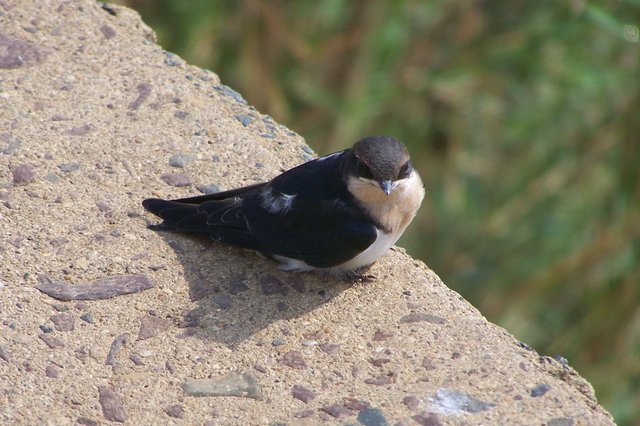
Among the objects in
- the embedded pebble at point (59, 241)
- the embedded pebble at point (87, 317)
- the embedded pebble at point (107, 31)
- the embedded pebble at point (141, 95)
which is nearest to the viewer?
the embedded pebble at point (87, 317)

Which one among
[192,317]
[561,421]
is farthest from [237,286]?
[561,421]

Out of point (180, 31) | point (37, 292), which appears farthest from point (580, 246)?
point (37, 292)

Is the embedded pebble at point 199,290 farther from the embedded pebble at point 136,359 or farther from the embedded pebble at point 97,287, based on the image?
the embedded pebble at point 136,359

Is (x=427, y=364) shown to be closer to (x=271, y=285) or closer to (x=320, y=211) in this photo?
(x=271, y=285)

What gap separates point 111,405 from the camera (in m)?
2.86

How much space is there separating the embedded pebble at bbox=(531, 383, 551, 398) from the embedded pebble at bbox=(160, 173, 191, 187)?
1442 mm

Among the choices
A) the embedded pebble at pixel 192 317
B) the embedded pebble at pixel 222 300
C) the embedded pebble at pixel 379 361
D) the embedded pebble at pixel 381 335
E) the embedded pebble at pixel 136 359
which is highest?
the embedded pebble at pixel 381 335

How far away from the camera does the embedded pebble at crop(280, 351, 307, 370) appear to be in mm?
3068

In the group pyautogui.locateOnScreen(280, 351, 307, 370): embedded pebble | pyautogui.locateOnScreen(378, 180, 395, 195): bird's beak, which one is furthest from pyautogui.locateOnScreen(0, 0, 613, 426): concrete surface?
pyautogui.locateOnScreen(378, 180, 395, 195): bird's beak

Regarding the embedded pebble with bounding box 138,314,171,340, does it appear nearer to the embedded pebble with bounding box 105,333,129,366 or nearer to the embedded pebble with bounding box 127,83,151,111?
the embedded pebble with bounding box 105,333,129,366

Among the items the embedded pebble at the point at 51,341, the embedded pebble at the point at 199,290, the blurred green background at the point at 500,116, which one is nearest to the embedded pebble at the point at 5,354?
the embedded pebble at the point at 51,341

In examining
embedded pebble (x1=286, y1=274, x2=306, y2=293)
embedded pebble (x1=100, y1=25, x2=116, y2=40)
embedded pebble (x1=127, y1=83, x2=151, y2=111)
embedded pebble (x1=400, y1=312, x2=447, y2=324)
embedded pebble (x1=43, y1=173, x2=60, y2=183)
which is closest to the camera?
embedded pebble (x1=400, y1=312, x2=447, y2=324)

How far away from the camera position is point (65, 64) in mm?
4113

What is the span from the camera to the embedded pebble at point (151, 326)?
3135 millimetres
